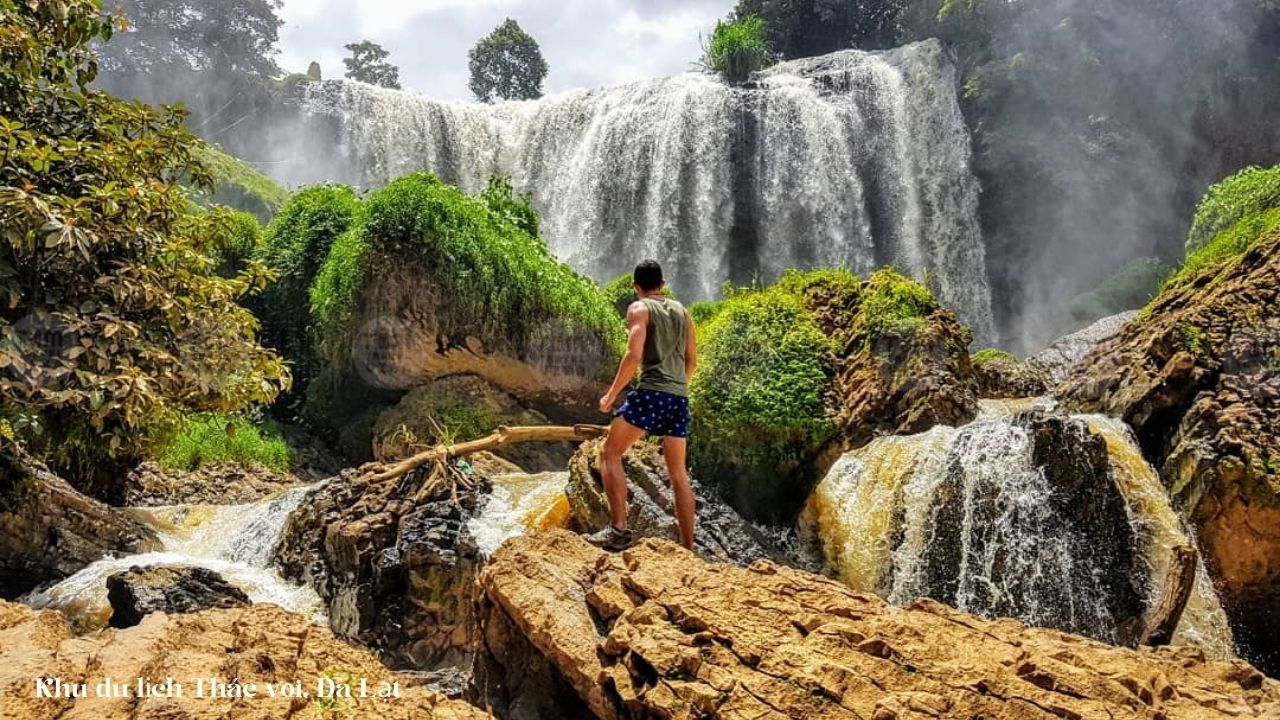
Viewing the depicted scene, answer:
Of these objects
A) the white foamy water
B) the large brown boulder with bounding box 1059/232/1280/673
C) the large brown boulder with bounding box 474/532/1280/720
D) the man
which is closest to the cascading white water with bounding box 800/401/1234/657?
the large brown boulder with bounding box 1059/232/1280/673

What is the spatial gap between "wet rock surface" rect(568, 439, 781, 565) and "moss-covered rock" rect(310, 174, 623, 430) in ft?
19.4

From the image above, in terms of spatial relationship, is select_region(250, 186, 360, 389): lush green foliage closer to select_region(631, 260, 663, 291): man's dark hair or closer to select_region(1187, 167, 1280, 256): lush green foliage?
select_region(631, 260, 663, 291): man's dark hair

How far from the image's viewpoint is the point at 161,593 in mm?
5691

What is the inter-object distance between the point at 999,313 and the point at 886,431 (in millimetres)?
13599

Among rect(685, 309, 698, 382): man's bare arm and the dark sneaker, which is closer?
the dark sneaker

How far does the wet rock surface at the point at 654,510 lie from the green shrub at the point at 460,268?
19.8 ft

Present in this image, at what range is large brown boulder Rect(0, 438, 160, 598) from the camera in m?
7.37

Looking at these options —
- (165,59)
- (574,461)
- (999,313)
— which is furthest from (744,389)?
(165,59)

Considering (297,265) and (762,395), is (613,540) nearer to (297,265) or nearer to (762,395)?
(762,395)

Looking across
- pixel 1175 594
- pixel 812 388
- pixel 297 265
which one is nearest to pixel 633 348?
pixel 1175 594

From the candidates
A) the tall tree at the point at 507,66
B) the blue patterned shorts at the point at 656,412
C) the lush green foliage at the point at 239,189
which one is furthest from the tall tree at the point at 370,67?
the blue patterned shorts at the point at 656,412

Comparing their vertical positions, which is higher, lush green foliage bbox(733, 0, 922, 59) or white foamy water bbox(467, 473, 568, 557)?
lush green foliage bbox(733, 0, 922, 59)

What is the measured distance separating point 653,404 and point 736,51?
19.5 meters

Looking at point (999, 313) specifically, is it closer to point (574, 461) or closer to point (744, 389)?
point (744, 389)
